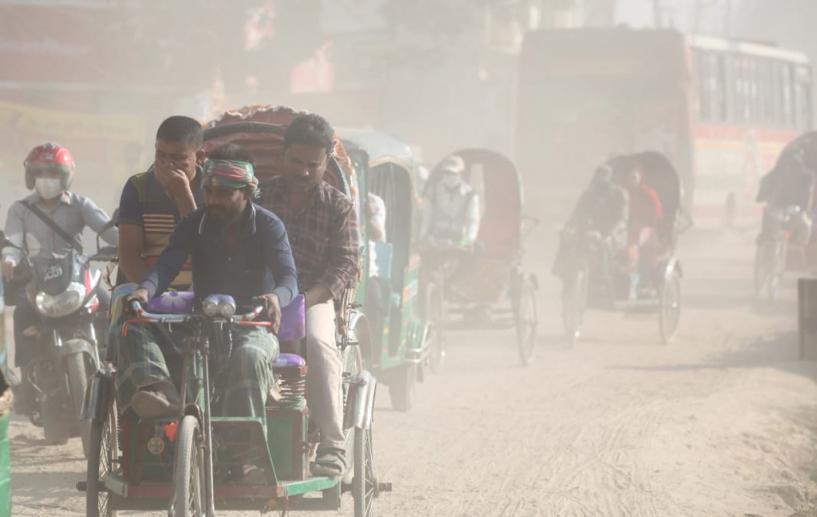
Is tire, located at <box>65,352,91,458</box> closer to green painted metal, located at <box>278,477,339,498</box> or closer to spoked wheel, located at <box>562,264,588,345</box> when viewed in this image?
green painted metal, located at <box>278,477,339,498</box>

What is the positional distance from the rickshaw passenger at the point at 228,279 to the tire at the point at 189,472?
0.21 metres

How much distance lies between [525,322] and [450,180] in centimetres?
168

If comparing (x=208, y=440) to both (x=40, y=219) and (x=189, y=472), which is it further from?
(x=40, y=219)

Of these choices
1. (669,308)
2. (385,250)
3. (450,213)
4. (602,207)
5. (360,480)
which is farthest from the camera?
(669,308)

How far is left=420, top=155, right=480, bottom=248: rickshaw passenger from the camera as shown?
47.0 ft

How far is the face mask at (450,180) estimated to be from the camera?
14.7 metres

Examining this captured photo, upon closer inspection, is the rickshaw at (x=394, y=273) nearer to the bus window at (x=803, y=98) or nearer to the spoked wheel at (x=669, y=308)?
the spoked wheel at (x=669, y=308)

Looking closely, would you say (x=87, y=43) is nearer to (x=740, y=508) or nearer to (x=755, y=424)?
(x=755, y=424)

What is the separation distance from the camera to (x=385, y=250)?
33.9 ft

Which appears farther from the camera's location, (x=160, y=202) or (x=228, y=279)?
(x=160, y=202)

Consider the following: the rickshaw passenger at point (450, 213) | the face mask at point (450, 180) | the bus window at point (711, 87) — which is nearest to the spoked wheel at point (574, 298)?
the rickshaw passenger at point (450, 213)

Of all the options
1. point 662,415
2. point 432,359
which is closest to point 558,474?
point 662,415

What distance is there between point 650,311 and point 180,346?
11.5 metres

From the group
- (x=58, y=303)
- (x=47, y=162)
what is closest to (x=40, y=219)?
(x=47, y=162)
